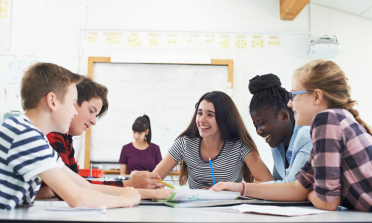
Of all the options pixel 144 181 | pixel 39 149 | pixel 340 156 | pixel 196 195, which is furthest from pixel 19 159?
pixel 340 156

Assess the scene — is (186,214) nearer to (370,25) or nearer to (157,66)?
(157,66)

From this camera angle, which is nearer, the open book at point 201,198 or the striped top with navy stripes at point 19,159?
the striped top with navy stripes at point 19,159

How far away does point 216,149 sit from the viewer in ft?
6.20

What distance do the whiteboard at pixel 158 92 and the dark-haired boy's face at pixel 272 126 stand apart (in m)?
2.07

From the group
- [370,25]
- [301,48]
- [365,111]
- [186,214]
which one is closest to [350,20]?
[370,25]

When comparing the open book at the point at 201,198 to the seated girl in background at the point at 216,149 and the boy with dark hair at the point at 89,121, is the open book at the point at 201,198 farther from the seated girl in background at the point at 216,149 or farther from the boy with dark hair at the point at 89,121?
the seated girl in background at the point at 216,149

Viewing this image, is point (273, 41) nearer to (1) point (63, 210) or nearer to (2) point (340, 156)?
(2) point (340, 156)

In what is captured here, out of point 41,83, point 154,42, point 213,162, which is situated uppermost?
point 154,42

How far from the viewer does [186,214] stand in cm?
81

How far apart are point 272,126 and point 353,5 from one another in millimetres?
2832

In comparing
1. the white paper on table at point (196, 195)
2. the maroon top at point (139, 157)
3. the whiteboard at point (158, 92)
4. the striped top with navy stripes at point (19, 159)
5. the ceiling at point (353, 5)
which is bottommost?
the maroon top at point (139, 157)

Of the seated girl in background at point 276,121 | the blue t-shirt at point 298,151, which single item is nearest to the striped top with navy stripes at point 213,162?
the seated girl in background at point 276,121

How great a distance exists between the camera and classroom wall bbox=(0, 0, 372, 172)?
12.4 ft

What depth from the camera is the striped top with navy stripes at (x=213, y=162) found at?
5.94 ft
